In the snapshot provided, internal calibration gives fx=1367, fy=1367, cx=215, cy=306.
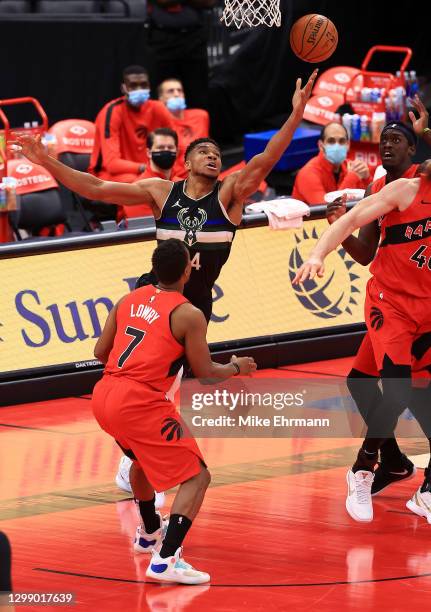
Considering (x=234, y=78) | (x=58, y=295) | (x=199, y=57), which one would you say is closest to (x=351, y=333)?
(x=58, y=295)

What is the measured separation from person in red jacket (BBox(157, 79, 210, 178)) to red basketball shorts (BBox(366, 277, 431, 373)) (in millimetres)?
6967

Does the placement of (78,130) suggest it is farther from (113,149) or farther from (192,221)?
(192,221)

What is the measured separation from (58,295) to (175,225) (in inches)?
107

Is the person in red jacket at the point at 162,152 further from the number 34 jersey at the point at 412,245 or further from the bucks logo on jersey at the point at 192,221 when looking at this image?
the number 34 jersey at the point at 412,245

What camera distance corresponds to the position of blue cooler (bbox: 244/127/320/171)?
15133mm

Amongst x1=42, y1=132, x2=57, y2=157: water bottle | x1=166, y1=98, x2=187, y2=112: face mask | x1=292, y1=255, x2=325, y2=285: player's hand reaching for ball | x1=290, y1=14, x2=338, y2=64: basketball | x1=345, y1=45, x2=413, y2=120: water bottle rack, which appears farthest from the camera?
x1=345, y1=45, x2=413, y2=120: water bottle rack

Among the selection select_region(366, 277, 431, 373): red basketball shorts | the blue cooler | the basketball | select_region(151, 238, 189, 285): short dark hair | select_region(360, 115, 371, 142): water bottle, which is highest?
the basketball

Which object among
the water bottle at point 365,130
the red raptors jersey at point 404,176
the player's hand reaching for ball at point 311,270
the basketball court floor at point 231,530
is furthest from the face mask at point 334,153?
the player's hand reaching for ball at point 311,270

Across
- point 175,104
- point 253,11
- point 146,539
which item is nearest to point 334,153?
point 175,104

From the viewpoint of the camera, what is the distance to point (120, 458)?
29.5 feet

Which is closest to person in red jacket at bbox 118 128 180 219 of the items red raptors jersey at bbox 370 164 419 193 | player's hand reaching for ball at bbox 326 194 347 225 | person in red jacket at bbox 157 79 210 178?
person in red jacket at bbox 157 79 210 178

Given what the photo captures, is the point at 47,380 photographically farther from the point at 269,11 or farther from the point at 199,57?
the point at 199,57

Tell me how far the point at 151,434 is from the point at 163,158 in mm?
5060

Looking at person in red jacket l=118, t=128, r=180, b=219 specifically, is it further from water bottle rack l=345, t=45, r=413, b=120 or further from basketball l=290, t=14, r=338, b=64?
water bottle rack l=345, t=45, r=413, b=120
